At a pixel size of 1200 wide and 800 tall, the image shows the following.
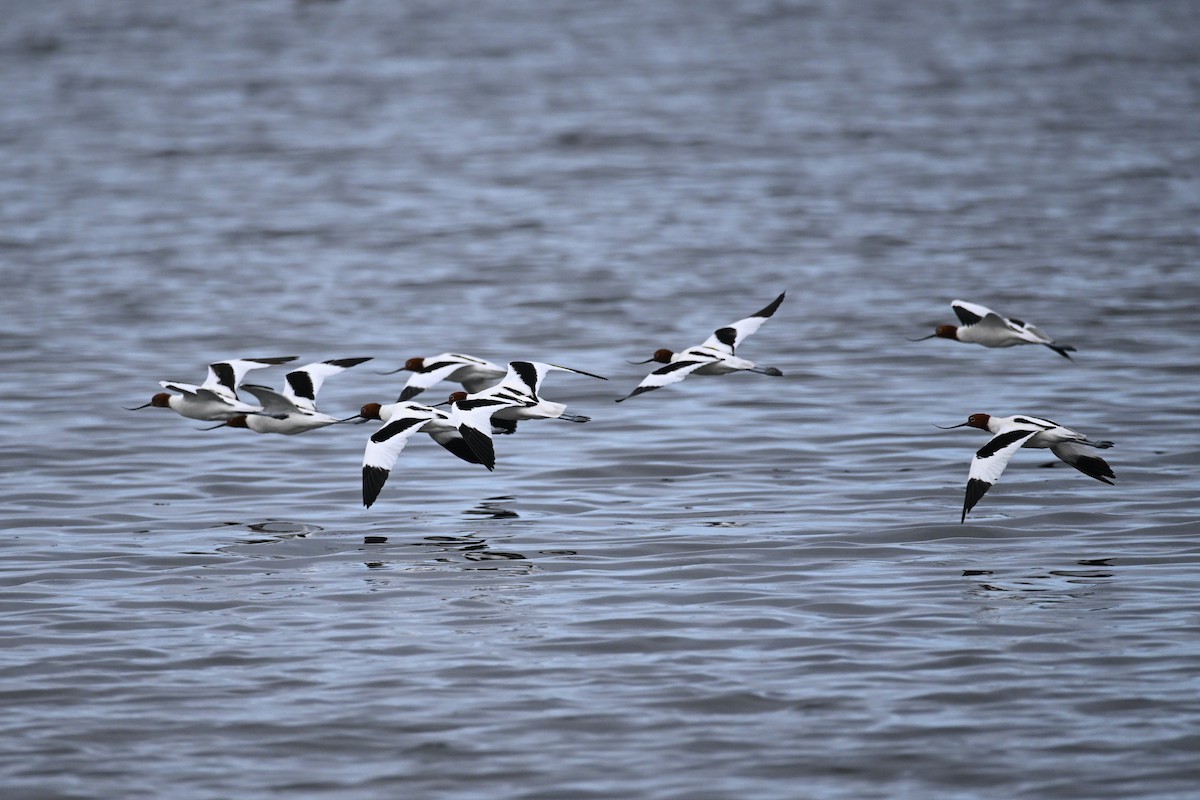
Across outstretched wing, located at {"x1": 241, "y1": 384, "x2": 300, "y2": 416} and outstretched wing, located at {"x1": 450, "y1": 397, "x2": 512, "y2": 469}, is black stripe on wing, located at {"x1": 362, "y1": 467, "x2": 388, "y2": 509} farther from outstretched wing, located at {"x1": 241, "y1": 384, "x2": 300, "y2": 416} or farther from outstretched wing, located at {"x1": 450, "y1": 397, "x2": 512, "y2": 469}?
outstretched wing, located at {"x1": 241, "y1": 384, "x2": 300, "y2": 416}

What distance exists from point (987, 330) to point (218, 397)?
27.1ft

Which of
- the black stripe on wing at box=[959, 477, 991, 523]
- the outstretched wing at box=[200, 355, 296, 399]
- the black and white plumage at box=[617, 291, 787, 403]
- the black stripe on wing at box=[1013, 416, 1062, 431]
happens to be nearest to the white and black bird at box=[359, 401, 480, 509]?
the outstretched wing at box=[200, 355, 296, 399]

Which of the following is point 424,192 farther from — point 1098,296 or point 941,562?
point 941,562

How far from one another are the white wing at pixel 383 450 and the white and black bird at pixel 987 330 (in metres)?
5.91

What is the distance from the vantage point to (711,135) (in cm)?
4878

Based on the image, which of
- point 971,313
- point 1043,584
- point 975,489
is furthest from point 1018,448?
point 971,313

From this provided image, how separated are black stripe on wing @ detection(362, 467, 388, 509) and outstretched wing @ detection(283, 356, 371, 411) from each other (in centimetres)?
248

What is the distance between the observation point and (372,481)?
15352mm

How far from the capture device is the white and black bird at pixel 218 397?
17.8m

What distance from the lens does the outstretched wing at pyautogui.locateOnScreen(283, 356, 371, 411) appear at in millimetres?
17969

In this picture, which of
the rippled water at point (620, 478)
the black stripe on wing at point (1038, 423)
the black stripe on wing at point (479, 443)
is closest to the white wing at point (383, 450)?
the black stripe on wing at point (479, 443)

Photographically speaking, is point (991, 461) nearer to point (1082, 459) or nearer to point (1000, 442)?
point (1000, 442)

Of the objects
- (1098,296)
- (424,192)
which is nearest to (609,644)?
(1098,296)

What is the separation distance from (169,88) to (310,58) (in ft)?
27.5
